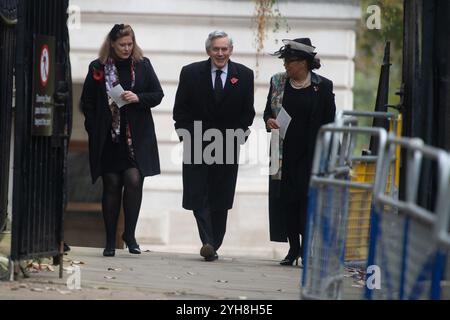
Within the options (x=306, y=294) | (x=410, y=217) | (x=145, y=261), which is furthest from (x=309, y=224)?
(x=145, y=261)

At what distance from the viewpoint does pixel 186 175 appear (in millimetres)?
14281

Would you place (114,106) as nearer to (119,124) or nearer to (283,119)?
(119,124)

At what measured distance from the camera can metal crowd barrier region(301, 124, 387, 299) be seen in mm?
8867

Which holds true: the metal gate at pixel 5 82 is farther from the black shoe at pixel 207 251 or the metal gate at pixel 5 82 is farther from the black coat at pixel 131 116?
the black shoe at pixel 207 251

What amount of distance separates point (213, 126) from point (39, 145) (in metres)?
3.41

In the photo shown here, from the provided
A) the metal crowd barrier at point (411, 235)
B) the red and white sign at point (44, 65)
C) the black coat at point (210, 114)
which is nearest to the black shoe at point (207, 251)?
the black coat at point (210, 114)

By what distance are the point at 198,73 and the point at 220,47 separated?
13.6 inches

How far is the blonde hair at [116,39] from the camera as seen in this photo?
540 inches

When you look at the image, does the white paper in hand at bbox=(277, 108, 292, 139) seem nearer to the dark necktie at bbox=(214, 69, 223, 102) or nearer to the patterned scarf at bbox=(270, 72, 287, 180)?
the patterned scarf at bbox=(270, 72, 287, 180)

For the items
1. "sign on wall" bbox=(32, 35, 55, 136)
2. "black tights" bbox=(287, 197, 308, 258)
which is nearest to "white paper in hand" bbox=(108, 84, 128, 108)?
"black tights" bbox=(287, 197, 308, 258)

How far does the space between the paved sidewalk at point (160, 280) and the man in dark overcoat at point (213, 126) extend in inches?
21.2

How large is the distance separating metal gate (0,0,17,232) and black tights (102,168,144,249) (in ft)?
3.97

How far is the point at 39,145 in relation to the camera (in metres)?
11.0

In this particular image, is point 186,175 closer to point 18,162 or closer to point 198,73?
point 198,73
